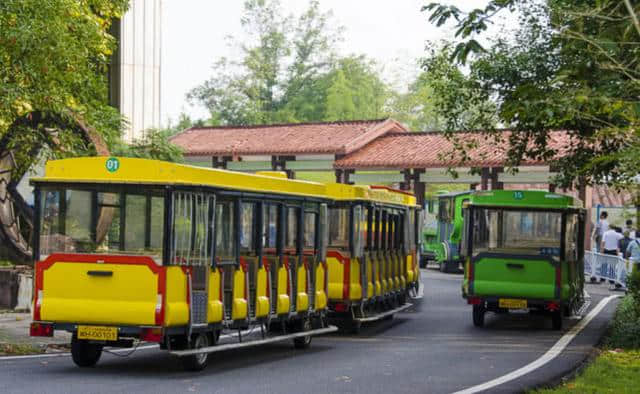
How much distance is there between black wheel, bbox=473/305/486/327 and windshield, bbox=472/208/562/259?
99 cm

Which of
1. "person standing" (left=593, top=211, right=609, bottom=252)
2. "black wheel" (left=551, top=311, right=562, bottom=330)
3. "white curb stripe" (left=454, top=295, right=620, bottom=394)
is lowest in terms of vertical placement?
"white curb stripe" (left=454, top=295, right=620, bottom=394)

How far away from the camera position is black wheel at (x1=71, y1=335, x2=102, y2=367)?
14461 mm

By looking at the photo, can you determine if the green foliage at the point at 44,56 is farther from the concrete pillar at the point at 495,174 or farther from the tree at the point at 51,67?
the concrete pillar at the point at 495,174

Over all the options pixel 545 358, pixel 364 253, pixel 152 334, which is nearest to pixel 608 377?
pixel 545 358

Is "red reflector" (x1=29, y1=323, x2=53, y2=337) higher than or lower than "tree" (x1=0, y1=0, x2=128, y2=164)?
lower

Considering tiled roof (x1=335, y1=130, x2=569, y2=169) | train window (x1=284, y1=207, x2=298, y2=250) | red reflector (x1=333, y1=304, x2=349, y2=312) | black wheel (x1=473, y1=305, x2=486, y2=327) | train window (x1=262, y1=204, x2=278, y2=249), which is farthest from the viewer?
tiled roof (x1=335, y1=130, x2=569, y2=169)

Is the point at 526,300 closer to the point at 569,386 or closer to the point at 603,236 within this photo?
the point at 569,386

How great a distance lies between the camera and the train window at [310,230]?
18453 millimetres

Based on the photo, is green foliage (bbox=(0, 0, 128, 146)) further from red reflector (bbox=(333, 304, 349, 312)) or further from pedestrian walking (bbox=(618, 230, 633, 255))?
pedestrian walking (bbox=(618, 230, 633, 255))

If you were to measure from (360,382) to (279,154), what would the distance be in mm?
39195

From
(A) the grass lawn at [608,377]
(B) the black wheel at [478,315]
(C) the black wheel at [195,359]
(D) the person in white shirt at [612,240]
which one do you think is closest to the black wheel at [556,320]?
(B) the black wheel at [478,315]

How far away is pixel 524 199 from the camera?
2261cm

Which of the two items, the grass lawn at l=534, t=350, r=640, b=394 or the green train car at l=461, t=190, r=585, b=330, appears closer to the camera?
the grass lawn at l=534, t=350, r=640, b=394

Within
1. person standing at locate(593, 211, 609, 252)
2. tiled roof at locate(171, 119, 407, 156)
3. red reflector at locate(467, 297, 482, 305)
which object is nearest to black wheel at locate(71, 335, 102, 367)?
red reflector at locate(467, 297, 482, 305)
